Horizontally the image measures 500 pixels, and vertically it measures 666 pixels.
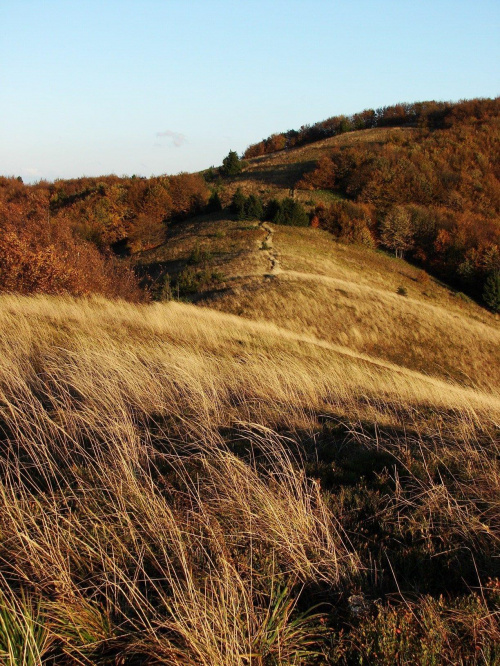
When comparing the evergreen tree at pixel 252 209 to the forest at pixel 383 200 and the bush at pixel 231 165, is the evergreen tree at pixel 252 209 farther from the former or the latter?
the bush at pixel 231 165

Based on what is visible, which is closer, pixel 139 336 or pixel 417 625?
pixel 417 625

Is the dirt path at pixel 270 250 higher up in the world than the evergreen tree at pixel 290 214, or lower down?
lower down

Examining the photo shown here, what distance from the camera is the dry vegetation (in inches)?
80.9

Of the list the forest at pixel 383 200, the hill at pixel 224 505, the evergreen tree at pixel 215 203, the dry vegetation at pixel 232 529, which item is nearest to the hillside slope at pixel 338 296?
the forest at pixel 383 200

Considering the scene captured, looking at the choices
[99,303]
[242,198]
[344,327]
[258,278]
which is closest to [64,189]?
[242,198]

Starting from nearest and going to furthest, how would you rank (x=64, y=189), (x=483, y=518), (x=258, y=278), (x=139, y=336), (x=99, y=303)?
(x=483, y=518)
(x=139, y=336)
(x=99, y=303)
(x=258, y=278)
(x=64, y=189)

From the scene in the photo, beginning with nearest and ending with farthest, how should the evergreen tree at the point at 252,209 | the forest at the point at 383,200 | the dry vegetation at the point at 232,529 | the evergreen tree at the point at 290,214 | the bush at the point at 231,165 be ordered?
the dry vegetation at the point at 232,529, the forest at the point at 383,200, the evergreen tree at the point at 290,214, the evergreen tree at the point at 252,209, the bush at the point at 231,165

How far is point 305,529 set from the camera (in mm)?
2734

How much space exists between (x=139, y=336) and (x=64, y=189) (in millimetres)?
54935

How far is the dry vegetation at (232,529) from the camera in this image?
6.74 ft

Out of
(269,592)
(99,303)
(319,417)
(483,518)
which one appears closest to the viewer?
(269,592)

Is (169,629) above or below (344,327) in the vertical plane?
above

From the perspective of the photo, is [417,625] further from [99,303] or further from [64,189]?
[64,189]

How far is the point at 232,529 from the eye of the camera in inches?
107
